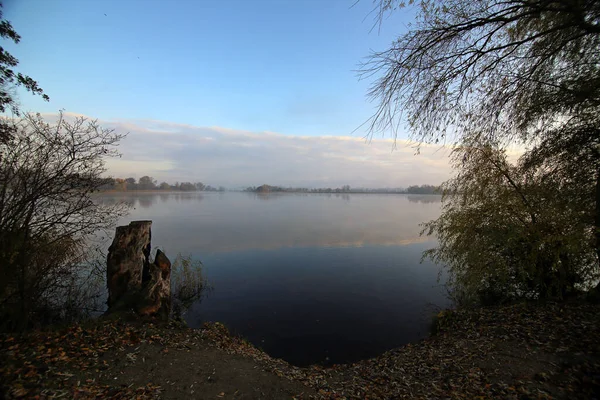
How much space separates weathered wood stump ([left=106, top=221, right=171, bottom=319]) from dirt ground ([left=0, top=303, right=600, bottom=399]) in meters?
0.87

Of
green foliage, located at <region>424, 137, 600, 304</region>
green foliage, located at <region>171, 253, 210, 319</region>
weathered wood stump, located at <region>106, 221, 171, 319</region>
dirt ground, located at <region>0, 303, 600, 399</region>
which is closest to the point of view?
dirt ground, located at <region>0, 303, 600, 399</region>

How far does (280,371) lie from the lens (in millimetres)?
4973

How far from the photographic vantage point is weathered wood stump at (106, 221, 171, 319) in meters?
6.39

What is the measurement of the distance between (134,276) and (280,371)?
4.78 metres

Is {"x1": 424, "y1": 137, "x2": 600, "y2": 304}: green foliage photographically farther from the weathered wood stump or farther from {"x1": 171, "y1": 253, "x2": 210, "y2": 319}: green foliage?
{"x1": 171, "y1": 253, "x2": 210, "y2": 319}: green foliage

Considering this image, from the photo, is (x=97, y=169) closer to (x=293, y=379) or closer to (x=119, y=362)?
(x=119, y=362)

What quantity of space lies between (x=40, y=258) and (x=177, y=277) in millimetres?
7161

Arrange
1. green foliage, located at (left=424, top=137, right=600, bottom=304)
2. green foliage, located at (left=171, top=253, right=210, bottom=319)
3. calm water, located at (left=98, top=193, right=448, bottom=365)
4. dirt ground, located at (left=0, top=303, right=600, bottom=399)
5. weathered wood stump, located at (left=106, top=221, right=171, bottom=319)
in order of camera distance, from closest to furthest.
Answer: dirt ground, located at (left=0, top=303, right=600, bottom=399) < weathered wood stump, located at (left=106, top=221, right=171, bottom=319) < green foliage, located at (left=424, top=137, right=600, bottom=304) < calm water, located at (left=98, top=193, right=448, bottom=365) < green foliage, located at (left=171, top=253, right=210, bottom=319)

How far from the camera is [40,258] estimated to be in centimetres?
539

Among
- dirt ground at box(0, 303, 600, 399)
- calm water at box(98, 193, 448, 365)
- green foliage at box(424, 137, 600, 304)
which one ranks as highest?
green foliage at box(424, 137, 600, 304)

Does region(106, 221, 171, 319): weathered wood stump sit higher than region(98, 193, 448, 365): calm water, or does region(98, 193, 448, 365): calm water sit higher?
region(106, 221, 171, 319): weathered wood stump

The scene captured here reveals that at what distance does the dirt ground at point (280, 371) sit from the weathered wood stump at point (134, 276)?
2.86ft

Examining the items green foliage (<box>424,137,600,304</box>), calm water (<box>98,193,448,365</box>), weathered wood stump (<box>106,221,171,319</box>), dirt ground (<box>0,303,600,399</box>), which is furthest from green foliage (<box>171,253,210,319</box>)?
green foliage (<box>424,137,600,304</box>)

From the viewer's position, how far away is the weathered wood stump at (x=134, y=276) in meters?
6.39
